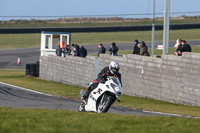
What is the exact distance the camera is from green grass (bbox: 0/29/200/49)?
5682cm

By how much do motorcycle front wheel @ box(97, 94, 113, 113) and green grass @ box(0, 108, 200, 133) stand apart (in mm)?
1410

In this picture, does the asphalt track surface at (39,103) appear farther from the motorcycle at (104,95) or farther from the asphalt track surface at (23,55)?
the asphalt track surface at (23,55)

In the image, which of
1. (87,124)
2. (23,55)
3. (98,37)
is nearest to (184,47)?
(87,124)

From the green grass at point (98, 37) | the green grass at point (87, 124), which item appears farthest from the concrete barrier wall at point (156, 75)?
the green grass at point (98, 37)

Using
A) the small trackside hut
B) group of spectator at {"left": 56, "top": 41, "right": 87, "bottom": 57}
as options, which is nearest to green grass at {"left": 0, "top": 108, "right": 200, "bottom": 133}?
group of spectator at {"left": 56, "top": 41, "right": 87, "bottom": 57}

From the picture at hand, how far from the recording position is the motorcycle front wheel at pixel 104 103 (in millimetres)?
11220

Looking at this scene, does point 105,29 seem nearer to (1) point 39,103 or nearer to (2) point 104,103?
(1) point 39,103

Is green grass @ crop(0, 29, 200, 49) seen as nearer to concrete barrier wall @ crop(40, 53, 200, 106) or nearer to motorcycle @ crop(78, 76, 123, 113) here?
concrete barrier wall @ crop(40, 53, 200, 106)

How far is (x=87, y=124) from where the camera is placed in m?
8.27

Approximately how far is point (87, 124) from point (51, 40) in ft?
77.9

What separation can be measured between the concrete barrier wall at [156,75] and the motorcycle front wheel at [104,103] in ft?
18.8

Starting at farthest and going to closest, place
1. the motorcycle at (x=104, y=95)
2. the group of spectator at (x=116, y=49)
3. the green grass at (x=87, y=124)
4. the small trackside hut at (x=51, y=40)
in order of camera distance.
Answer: the small trackside hut at (x=51, y=40), the group of spectator at (x=116, y=49), the motorcycle at (x=104, y=95), the green grass at (x=87, y=124)

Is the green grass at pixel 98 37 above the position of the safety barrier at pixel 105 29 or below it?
below

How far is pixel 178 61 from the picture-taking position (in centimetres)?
1731
